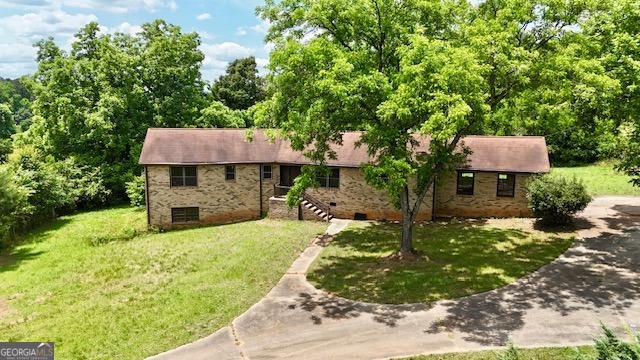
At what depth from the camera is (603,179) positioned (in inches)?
1387

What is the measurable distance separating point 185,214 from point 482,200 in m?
18.4

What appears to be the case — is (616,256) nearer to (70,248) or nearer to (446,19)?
(446,19)

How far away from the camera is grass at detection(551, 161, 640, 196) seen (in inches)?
1217

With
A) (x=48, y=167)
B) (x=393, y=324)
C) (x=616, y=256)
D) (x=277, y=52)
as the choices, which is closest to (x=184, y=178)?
(x=48, y=167)

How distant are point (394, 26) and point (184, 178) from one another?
55.3ft

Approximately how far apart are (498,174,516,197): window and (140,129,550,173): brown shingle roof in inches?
32.4

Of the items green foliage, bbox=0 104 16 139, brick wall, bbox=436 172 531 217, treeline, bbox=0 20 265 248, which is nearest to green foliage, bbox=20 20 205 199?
treeline, bbox=0 20 265 248

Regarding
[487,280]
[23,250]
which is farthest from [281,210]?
[23,250]

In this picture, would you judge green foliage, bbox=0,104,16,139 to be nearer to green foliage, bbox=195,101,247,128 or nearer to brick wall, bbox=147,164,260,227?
green foliage, bbox=195,101,247,128

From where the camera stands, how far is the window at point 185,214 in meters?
28.3

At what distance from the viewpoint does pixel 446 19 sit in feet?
59.2

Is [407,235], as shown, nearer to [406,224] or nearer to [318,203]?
[406,224]

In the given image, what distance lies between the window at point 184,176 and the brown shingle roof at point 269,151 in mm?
608

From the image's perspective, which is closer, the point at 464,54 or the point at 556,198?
the point at 464,54
